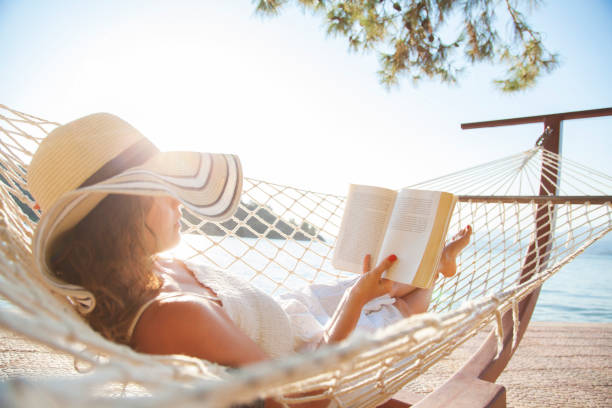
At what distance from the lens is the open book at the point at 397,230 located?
0.91m

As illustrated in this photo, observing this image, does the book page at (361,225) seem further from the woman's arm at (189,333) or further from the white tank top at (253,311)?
the woman's arm at (189,333)

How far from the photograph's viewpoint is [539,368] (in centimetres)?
182

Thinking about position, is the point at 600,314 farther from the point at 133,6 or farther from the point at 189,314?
the point at 133,6

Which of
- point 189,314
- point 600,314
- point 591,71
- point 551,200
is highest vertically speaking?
point 591,71

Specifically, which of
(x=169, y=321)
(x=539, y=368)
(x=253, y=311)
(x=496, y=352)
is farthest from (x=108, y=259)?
(x=539, y=368)

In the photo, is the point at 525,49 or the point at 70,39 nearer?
the point at 525,49

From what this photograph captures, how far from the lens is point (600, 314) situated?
530cm

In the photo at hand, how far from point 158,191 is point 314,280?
1.01 metres

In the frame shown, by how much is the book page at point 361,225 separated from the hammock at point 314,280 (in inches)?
10.8

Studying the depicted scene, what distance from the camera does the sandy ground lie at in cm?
136

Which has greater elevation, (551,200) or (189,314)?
(551,200)

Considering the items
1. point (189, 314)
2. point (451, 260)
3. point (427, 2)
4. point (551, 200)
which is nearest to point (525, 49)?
point (427, 2)

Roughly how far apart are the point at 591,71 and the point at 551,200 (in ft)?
22.9

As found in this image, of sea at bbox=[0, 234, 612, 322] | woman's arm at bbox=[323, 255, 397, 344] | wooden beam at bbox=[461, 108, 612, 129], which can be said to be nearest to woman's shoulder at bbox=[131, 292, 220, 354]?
woman's arm at bbox=[323, 255, 397, 344]
